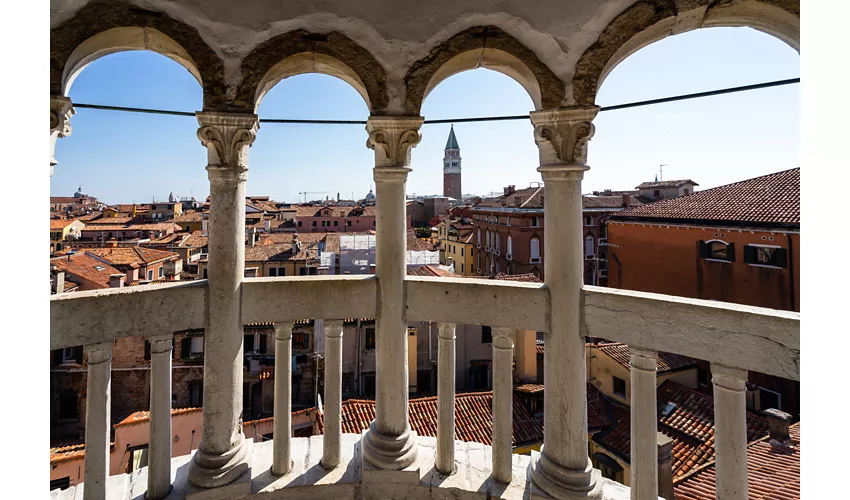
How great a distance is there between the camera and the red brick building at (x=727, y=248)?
19734 mm

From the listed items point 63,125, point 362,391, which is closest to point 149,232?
point 362,391

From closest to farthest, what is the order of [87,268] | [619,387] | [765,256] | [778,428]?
[778,428] → [619,387] → [765,256] → [87,268]

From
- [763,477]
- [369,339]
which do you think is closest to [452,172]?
[369,339]

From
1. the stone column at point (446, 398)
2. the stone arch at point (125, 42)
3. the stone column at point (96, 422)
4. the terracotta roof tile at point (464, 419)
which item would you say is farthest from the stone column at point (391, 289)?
the terracotta roof tile at point (464, 419)

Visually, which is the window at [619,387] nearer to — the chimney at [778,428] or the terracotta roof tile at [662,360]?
the terracotta roof tile at [662,360]

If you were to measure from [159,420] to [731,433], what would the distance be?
163 inches

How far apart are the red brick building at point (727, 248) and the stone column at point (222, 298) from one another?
19.2m

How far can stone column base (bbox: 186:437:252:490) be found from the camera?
11.5 feet

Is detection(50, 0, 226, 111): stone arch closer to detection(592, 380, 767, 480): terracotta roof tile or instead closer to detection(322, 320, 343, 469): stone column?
detection(322, 320, 343, 469): stone column

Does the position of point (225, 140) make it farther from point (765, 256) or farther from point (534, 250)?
point (534, 250)

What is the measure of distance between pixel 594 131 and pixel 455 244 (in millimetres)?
51542

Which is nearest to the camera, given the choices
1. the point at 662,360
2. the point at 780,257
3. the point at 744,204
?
the point at 662,360

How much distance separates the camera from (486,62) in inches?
155

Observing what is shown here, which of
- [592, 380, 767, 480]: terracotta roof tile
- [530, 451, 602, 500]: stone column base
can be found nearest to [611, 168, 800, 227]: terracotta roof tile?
[592, 380, 767, 480]: terracotta roof tile
